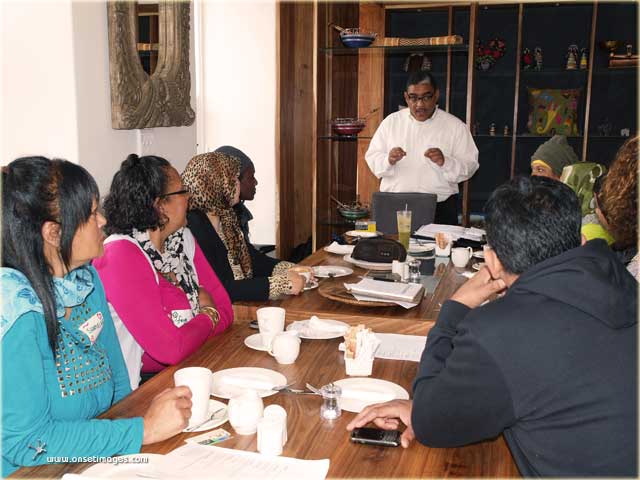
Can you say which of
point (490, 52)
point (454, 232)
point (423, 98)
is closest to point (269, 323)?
point (454, 232)

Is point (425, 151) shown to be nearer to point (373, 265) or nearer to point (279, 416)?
point (373, 265)

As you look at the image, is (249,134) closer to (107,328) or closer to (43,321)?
(107,328)

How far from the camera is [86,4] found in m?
2.43

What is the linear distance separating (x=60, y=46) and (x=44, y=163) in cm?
124

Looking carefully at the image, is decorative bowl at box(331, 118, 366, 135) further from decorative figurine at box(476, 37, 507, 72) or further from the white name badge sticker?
the white name badge sticker

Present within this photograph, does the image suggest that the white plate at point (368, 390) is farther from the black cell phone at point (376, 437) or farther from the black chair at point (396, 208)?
the black chair at point (396, 208)

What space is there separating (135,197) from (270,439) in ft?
3.42

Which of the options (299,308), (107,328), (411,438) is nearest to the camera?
(411,438)

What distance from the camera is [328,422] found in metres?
1.33

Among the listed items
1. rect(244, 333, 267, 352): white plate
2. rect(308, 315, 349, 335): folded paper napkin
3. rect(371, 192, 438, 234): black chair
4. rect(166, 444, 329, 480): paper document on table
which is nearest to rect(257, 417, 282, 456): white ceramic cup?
rect(166, 444, 329, 480): paper document on table

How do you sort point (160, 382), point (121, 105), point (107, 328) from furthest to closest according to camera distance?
point (121, 105)
point (107, 328)
point (160, 382)

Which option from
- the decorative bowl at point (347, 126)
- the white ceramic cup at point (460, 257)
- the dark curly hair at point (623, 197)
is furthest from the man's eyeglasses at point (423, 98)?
the dark curly hair at point (623, 197)

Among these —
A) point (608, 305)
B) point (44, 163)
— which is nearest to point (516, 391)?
point (608, 305)

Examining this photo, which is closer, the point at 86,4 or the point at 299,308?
the point at 299,308
